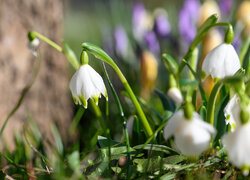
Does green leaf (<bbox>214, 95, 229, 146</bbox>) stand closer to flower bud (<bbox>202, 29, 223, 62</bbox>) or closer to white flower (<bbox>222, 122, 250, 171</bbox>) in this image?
white flower (<bbox>222, 122, 250, 171</bbox>)

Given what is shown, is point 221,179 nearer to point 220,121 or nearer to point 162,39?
point 220,121

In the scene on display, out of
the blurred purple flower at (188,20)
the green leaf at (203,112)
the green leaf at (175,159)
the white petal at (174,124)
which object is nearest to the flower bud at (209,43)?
the blurred purple flower at (188,20)

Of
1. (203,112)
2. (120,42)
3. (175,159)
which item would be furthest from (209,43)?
(175,159)

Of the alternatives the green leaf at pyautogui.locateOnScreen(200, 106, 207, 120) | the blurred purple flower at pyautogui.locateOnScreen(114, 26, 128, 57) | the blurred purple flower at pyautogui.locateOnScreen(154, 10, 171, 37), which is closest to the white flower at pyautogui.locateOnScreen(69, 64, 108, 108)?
the green leaf at pyautogui.locateOnScreen(200, 106, 207, 120)

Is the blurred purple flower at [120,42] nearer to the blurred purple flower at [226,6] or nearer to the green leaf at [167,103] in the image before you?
the blurred purple flower at [226,6]

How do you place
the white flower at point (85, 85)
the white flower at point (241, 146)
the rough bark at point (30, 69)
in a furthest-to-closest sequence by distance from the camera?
1. the rough bark at point (30, 69)
2. the white flower at point (85, 85)
3. the white flower at point (241, 146)

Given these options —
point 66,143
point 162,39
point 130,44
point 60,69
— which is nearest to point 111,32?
point 130,44
